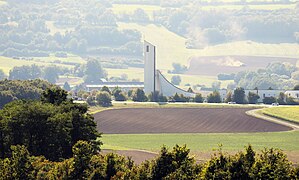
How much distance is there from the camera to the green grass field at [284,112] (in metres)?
131

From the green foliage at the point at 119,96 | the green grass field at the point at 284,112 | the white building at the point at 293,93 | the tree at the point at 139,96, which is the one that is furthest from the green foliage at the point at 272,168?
the white building at the point at 293,93

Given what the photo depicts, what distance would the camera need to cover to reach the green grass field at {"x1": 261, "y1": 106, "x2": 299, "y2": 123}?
13088cm

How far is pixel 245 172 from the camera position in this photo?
53469mm

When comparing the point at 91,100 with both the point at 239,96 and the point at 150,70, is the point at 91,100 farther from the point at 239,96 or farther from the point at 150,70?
the point at 239,96

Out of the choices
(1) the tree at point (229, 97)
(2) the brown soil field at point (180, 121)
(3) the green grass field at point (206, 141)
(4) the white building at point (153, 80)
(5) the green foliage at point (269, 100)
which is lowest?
(3) the green grass field at point (206, 141)

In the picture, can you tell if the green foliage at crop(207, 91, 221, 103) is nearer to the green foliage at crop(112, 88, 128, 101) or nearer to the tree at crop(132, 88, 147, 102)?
the tree at crop(132, 88, 147, 102)

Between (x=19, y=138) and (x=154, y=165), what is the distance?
22.1 metres

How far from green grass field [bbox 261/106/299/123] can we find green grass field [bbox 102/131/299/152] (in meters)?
13.5

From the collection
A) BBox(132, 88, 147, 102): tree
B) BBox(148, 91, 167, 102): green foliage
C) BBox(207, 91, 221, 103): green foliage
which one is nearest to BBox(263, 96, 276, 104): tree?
BBox(207, 91, 221, 103): green foliage

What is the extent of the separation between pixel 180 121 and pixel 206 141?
22078 mm

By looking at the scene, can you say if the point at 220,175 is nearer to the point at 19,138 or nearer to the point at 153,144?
the point at 19,138

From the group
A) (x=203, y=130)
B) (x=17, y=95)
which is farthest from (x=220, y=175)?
(x=17, y=95)

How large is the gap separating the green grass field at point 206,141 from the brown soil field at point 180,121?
4.48 metres

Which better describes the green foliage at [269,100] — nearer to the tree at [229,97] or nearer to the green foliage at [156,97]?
the tree at [229,97]
